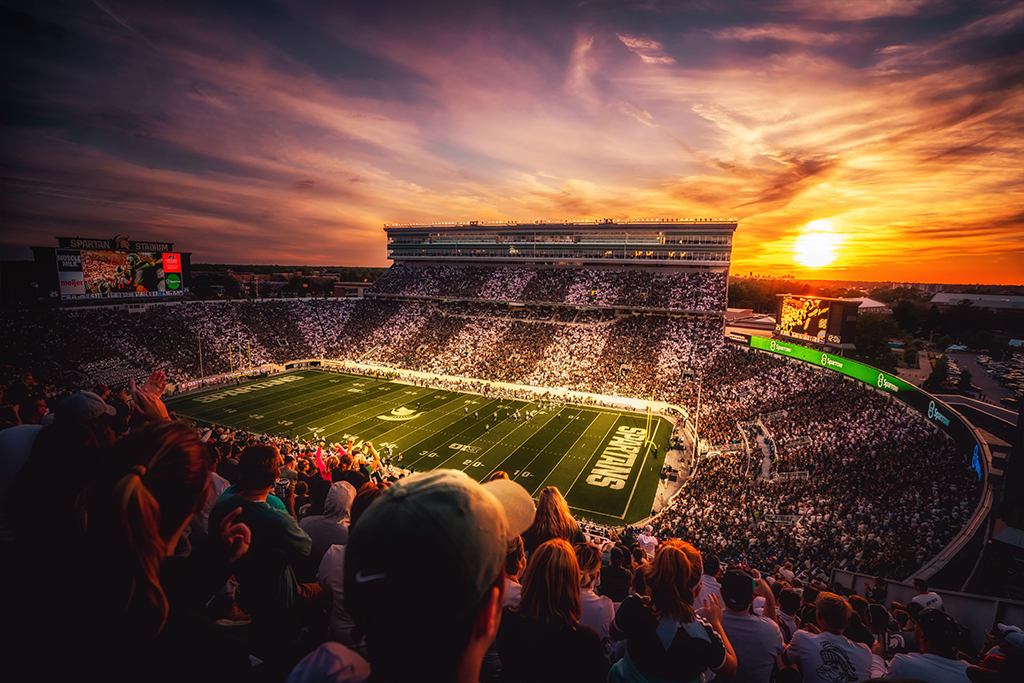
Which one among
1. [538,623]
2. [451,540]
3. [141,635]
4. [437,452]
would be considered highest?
[451,540]

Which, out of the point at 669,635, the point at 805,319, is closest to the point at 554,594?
the point at 669,635

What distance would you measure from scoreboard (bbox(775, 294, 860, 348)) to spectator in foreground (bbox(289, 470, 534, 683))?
3414cm

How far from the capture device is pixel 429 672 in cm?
122

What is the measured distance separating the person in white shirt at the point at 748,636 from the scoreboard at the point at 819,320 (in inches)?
1232

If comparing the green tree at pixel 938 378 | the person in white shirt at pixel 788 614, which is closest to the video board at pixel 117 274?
the person in white shirt at pixel 788 614

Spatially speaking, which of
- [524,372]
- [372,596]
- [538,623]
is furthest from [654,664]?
[524,372]

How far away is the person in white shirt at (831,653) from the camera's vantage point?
343cm

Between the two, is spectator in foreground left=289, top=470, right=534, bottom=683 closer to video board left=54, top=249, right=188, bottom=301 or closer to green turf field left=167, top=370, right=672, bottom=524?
green turf field left=167, top=370, right=672, bottom=524

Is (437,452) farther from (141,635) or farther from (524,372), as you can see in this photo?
(141,635)

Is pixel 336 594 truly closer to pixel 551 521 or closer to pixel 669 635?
pixel 551 521

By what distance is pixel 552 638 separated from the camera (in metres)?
2.37

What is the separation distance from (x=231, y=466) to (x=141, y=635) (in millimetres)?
6197

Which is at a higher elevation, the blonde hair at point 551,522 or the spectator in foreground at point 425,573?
the spectator in foreground at point 425,573

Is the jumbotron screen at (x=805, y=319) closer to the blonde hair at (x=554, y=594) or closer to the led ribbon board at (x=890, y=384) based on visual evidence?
the led ribbon board at (x=890, y=384)
